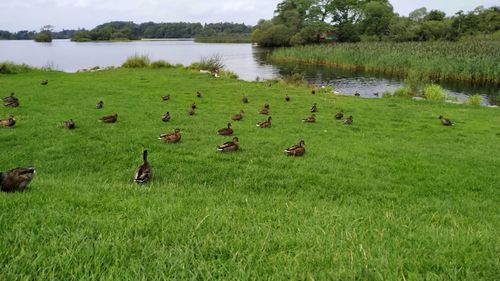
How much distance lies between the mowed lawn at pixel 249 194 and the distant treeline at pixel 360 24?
2846 inches

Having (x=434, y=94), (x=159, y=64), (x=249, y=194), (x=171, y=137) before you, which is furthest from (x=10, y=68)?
(x=434, y=94)

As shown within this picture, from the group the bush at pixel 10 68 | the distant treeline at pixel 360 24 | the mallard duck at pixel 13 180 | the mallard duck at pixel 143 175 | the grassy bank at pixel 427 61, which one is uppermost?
the distant treeline at pixel 360 24

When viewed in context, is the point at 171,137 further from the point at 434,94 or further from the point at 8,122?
the point at 434,94

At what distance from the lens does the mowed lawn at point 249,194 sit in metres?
3.30

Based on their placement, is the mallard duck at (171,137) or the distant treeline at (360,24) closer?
the mallard duck at (171,137)

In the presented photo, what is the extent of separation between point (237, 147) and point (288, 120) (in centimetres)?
591

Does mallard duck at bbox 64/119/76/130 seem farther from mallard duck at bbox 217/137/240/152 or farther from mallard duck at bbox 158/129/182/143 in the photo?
mallard duck at bbox 217/137/240/152

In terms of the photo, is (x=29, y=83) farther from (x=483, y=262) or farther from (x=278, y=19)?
(x=278, y=19)

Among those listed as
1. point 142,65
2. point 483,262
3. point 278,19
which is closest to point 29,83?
point 142,65

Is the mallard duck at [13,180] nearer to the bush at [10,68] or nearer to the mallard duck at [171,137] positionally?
the mallard duck at [171,137]

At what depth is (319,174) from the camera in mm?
9359

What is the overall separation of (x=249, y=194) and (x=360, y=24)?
9898 cm

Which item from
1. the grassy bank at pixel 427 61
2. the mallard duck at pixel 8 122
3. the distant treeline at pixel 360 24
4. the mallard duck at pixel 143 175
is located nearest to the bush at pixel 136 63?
the mallard duck at pixel 8 122

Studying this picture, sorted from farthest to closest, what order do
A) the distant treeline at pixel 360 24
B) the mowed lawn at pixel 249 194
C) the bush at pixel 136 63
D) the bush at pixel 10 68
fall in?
the distant treeline at pixel 360 24
the bush at pixel 136 63
the bush at pixel 10 68
the mowed lawn at pixel 249 194
